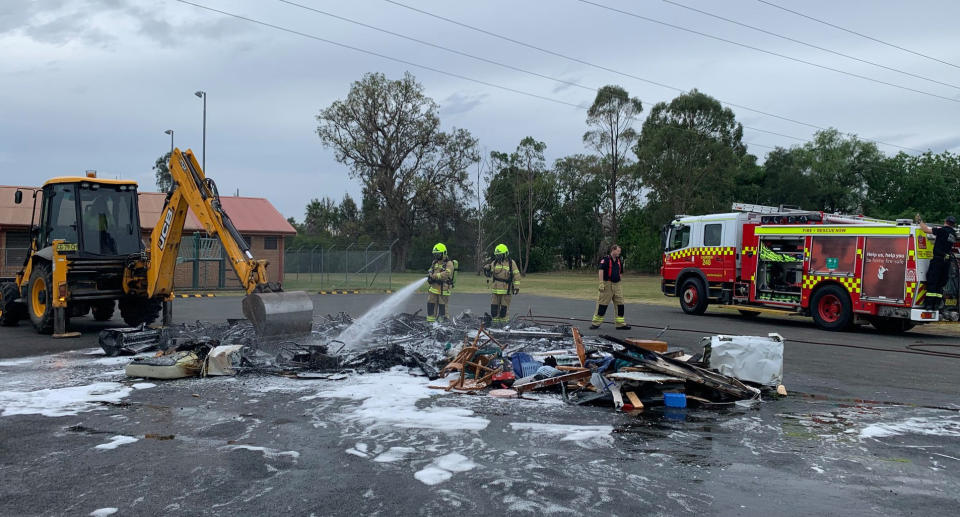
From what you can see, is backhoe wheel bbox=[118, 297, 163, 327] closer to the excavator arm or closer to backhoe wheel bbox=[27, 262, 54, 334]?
the excavator arm

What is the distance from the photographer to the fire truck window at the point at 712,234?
19.4 meters

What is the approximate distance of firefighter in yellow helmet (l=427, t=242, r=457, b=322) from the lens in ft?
47.0

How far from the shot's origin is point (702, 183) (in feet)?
161

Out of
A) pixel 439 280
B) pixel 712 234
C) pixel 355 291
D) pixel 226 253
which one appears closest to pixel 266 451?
pixel 226 253

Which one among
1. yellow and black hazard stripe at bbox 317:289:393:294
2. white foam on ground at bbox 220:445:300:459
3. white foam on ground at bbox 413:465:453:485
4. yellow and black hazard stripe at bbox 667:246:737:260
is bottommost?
yellow and black hazard stripe at bbox 317:289:393:294

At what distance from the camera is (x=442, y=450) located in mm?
5973

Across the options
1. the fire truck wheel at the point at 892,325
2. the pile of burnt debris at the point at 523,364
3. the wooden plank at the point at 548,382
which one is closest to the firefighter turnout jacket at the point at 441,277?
the pile of burnt debris at the point at 523,364

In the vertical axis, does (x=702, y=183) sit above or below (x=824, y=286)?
above

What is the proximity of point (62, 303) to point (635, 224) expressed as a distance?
48649 millimetres

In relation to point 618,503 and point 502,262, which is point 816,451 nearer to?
point 618,503

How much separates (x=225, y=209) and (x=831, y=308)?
28581 mm

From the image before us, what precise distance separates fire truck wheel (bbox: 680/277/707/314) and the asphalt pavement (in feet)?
32.6

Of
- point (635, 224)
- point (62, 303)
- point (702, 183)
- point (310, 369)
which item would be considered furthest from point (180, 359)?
point (635, 224)

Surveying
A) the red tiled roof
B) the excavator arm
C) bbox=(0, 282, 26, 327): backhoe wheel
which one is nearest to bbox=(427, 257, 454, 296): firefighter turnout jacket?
the excavator arm
